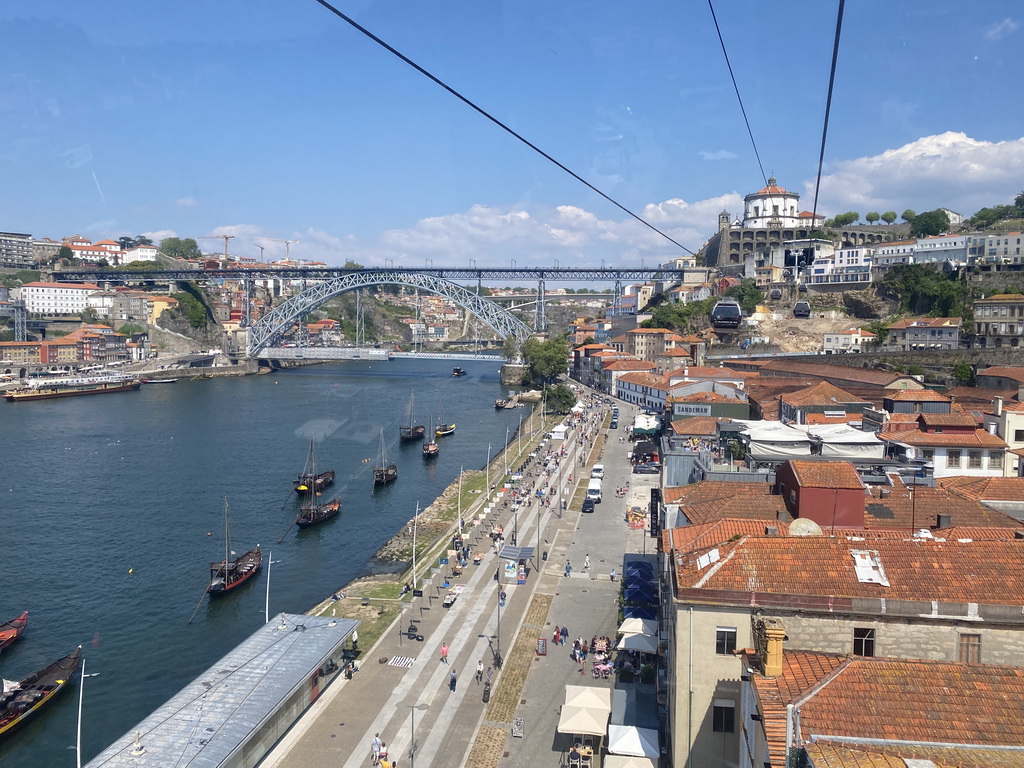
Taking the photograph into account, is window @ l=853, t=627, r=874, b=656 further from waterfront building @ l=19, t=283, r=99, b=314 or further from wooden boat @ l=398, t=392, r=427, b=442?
waterfront building @ l=19, t=283, r=99, b=314

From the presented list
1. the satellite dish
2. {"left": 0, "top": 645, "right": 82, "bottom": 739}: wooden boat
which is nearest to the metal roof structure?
{"left": 0, "top": 645, "right": 82, "bottom": 739}: wooden boat

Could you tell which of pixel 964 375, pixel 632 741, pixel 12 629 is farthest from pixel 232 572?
pixel 964 375

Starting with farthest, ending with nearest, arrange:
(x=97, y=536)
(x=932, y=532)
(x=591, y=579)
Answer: (x=97, y=536)
(x=591, y=579)
(x=932, y=532)

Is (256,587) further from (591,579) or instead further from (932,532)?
(932,532)

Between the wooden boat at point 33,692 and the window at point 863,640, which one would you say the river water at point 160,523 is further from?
the window at point 863,640

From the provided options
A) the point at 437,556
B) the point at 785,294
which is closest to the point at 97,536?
the point at 437,556

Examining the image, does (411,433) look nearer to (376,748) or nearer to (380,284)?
(376,748)
